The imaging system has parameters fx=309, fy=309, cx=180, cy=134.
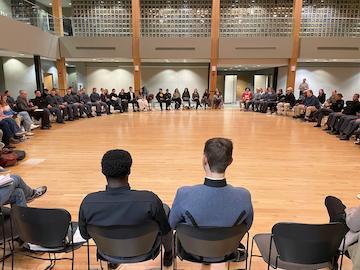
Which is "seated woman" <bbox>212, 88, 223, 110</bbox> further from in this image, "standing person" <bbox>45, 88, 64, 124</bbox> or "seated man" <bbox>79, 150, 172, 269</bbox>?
"seated man" <bbox>79, 150, 172, 269</bbox>

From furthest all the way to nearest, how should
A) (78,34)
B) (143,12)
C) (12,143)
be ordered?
Answer: (143,12) < (78,34) < (12,143)

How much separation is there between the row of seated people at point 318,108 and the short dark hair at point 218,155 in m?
6.57

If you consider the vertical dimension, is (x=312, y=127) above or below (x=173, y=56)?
below

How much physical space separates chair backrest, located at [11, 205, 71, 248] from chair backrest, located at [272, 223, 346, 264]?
1302 millimetres

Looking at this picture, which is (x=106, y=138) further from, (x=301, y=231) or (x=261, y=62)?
(x=261, y=62)

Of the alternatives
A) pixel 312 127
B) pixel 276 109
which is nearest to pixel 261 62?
pixel 276 109

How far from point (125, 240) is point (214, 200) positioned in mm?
567

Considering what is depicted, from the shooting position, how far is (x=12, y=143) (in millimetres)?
6969

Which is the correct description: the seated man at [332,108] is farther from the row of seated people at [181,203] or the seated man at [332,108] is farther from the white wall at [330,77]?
the row of seated people at [181,203]

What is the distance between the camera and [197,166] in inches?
207

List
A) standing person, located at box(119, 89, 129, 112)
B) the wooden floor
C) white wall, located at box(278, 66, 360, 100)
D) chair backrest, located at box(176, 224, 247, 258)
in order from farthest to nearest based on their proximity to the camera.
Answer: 1. white wall, located at box(278, 66, 360, 100)
2. standing person, located at box(119, 89, 129, 112)
3. the wooden floor
4. chair backrest, located at box(176, 224, 247, 258)

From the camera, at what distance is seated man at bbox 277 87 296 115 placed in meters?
13.1

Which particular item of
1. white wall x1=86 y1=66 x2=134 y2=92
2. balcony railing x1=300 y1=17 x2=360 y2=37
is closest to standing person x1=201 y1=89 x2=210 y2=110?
white wall x1=86 y1=66 x2=134 y2=92

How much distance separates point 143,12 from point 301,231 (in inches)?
705
